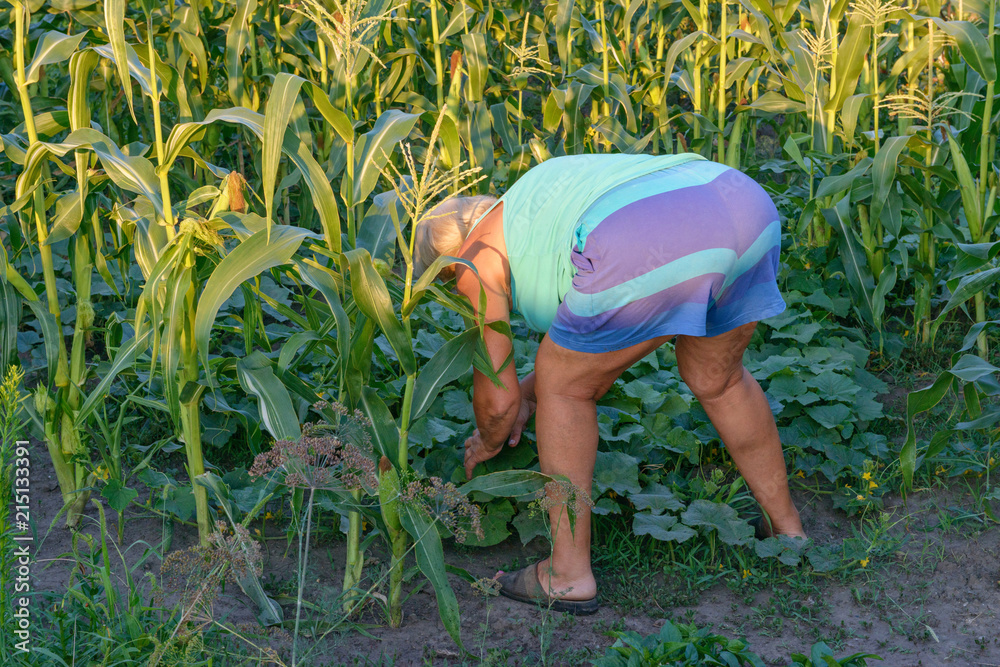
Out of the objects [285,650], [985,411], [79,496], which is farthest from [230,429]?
[985,411]

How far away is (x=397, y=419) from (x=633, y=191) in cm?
133

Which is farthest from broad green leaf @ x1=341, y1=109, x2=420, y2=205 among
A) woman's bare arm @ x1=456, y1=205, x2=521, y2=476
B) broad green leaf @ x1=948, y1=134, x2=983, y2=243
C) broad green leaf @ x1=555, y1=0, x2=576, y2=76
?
broad green leaf @ x1=555, y1=0, x2=576, y2=76

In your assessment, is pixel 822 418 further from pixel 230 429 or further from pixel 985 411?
pixel 230 429

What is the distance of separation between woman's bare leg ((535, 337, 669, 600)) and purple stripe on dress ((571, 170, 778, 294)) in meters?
0.24

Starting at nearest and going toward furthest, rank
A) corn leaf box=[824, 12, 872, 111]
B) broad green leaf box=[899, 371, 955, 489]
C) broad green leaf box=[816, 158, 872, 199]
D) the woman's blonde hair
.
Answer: the woman's blonde hair < broad green leaf box=[899, 371, 955, 489] < broad green leaf box=[816, 158, 872, 199] < corn leaf box=[824, 12, 872, 111]

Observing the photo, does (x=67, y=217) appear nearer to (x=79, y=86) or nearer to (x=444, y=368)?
(x=79, y=86)

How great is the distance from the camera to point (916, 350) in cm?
374

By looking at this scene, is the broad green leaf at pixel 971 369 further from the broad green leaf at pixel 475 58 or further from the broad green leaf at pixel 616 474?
the broad green leaf at pixel 475 58

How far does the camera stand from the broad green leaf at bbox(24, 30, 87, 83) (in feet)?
8.17

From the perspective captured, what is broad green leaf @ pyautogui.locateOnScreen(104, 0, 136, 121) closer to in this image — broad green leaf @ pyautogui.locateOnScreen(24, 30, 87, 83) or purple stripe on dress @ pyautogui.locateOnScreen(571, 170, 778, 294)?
broad green leaf @ pyautogui.locateOnScreen(24, 30, 87, 83)

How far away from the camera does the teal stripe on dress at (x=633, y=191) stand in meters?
2.26

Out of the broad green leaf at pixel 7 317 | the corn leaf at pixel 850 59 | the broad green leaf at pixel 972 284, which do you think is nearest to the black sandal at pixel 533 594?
the broad green leaf at pixel 972 284

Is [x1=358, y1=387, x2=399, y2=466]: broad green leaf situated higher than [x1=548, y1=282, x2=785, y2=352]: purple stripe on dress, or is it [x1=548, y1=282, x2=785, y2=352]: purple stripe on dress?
[x1=548, y1=282, x2=785, y2=352]: purple stripe on dress

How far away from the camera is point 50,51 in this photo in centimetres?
251
